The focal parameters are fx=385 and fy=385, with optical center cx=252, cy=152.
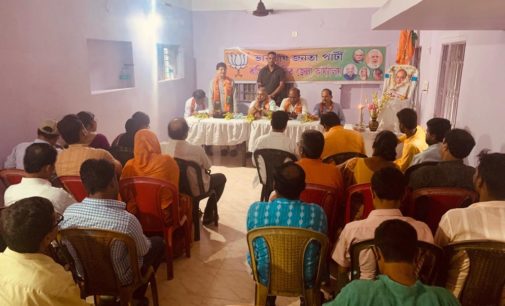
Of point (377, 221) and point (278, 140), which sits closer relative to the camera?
point (377, 221)

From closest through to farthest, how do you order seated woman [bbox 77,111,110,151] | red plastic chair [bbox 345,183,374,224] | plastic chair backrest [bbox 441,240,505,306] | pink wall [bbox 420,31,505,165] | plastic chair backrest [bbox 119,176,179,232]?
plastic chair backrest [bbox 441,240,505,306]
red plastic chair [bbox 345,183,374,224]
plastic chair backrest [bbox 119,176,179,232]
pink wall [bbox 420,31,505,165]
seated woman [bbox 77,111,110,151]

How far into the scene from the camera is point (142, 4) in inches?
232

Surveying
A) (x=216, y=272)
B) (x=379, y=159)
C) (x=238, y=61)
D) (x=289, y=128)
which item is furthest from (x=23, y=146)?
(x=238, y=61)

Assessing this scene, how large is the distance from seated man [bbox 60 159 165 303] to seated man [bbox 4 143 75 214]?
0.73 feet

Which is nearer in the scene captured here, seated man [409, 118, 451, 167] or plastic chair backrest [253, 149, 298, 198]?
seated man [409, 118, 451, 167]

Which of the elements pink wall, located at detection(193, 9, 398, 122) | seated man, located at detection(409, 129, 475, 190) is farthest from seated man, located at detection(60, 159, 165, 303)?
pink wall, located at detection(193, 9, 398, 122)

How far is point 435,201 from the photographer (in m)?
2.38

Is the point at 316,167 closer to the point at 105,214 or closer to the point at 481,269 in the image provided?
the point at 481,269

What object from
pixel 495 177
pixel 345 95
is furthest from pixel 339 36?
pixel 495 177

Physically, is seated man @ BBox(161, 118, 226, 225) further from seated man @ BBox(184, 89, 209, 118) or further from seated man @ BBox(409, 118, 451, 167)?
seated man @ BBox(184, 89, 209, 118)

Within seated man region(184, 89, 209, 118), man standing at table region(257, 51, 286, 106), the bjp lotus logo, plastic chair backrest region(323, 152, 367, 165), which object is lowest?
plastic chair backrest region(323, 152, 367, 165)

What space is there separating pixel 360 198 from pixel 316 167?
0.36 meters

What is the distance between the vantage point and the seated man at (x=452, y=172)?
2.41 metres

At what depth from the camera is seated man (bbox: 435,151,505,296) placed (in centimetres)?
173
